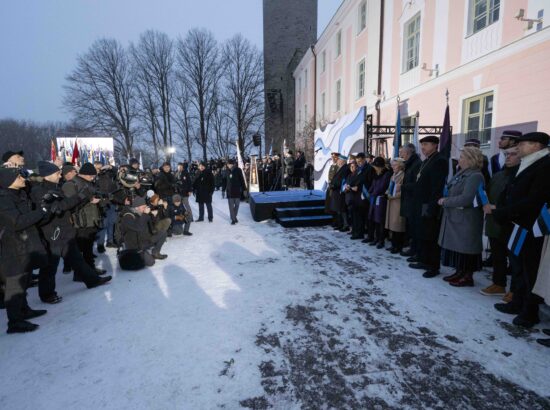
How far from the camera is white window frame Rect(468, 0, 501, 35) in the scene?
23.6 feet

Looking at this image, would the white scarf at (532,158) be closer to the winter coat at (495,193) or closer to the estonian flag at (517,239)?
the estonian flag at (517,239)

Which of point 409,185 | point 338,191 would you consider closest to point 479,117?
point 338,191

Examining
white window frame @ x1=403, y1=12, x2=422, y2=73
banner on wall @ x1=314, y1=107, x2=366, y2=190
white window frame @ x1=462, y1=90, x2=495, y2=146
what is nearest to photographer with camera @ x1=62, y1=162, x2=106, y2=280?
banner on wall @ x1=314, y1=107, x2=366, y2=190

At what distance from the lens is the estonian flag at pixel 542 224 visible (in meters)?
2.61

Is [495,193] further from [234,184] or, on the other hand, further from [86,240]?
[234,184]

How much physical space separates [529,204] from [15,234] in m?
4.82

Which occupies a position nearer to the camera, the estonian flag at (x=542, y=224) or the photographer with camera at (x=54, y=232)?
the estonian flag at (x=542, y=224)

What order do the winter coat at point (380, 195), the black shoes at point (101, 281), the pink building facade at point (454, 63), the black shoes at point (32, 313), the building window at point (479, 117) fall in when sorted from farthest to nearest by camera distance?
1. the building window at point (479, 117)
2. the pink building facade at point (454, 63)
3. the winter coat at point (380, 195)
4. the black shoes at point (101, 281)
5. the black shoes at point (32, 313)

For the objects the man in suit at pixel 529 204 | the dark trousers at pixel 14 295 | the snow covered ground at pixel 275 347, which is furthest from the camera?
the dark trousers at pixel 14 295

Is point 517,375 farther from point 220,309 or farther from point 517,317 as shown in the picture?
point 220,309

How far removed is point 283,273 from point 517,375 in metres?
2.79

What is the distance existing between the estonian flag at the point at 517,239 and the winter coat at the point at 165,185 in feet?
22.1

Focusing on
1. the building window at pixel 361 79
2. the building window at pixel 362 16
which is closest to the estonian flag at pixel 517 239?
the building window at pixel 361 79

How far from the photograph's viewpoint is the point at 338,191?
289 inches
